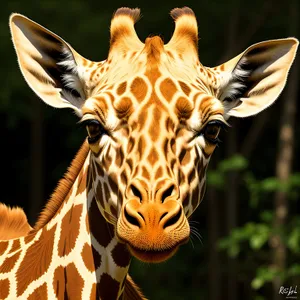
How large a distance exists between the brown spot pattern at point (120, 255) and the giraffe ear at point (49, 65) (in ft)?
2.88

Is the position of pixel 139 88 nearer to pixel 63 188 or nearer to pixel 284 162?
pixel 63 188

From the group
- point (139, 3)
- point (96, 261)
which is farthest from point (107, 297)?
point (139, 3)

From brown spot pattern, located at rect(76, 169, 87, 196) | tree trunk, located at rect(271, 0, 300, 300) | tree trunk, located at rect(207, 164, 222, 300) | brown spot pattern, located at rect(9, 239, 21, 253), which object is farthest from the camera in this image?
tree trunk, located at rect(207, 164, 222, 300)

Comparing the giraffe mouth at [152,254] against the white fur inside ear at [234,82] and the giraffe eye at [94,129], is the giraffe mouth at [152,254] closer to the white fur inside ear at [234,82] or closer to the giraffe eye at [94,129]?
the giraffe eye at [94,129]

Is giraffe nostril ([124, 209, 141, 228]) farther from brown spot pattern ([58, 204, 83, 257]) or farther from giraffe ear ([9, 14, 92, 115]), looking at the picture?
giraffe ear ([9, 14, 92, 115])

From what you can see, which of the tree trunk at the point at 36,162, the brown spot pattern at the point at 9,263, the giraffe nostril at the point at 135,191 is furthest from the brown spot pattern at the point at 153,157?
the tree trunk at the point at 36,162

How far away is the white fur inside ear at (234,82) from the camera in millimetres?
6219

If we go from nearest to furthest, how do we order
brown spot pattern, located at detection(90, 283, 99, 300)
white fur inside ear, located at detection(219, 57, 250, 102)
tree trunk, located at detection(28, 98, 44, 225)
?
brown spot pattern, located at detection(90, 283, 99, 300), white fur inside ear, located at detection(219, 57, 250, 102), tree trunk, located at detection(28, 98, 44, 225)

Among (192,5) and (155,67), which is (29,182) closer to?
(192,5)

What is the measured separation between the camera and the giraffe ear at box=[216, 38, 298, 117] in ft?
20.6

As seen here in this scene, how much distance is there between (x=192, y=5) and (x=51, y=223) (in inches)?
672

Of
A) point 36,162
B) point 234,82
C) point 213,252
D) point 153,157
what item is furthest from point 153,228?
point 36,162

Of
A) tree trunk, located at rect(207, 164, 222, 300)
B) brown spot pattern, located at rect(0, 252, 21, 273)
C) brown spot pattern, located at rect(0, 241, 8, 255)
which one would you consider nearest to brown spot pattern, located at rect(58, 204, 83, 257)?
brown spot pattern, located at rect(0, 252, 21, 273)

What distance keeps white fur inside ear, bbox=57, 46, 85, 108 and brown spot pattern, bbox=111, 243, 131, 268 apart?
0.95 metres
